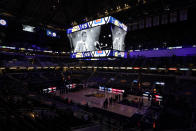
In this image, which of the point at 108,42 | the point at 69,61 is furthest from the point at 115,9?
the point at 69,61

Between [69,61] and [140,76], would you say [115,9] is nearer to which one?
[140,76]

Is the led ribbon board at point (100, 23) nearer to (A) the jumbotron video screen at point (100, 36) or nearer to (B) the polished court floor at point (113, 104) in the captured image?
(A) the jumbotron video screen at point (100, 36)

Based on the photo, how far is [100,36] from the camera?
432 inches

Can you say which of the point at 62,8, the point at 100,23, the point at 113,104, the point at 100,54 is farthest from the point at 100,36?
the point at 62,8

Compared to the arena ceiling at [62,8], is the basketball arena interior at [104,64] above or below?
below

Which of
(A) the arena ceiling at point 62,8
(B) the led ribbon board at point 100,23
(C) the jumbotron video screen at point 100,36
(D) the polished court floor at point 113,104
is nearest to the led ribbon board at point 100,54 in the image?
(C) the jumbotron video screen at point 100,36

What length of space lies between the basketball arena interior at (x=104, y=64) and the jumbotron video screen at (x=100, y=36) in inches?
3.5

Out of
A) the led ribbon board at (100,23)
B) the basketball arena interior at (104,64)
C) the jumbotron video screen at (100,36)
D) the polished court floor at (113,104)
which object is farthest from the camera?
the polished court floor at (113,104)

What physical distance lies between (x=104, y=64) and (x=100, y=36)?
17094 mm

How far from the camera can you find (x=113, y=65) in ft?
84.0

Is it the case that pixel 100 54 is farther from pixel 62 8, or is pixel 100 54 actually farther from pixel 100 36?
pixel 62 8

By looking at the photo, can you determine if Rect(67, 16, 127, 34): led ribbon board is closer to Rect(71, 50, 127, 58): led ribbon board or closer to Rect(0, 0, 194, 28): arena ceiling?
Rect(71, 50, 127, 58): led ribbon board

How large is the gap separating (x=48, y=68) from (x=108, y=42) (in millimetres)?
21109

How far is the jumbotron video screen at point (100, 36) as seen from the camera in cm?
1036
